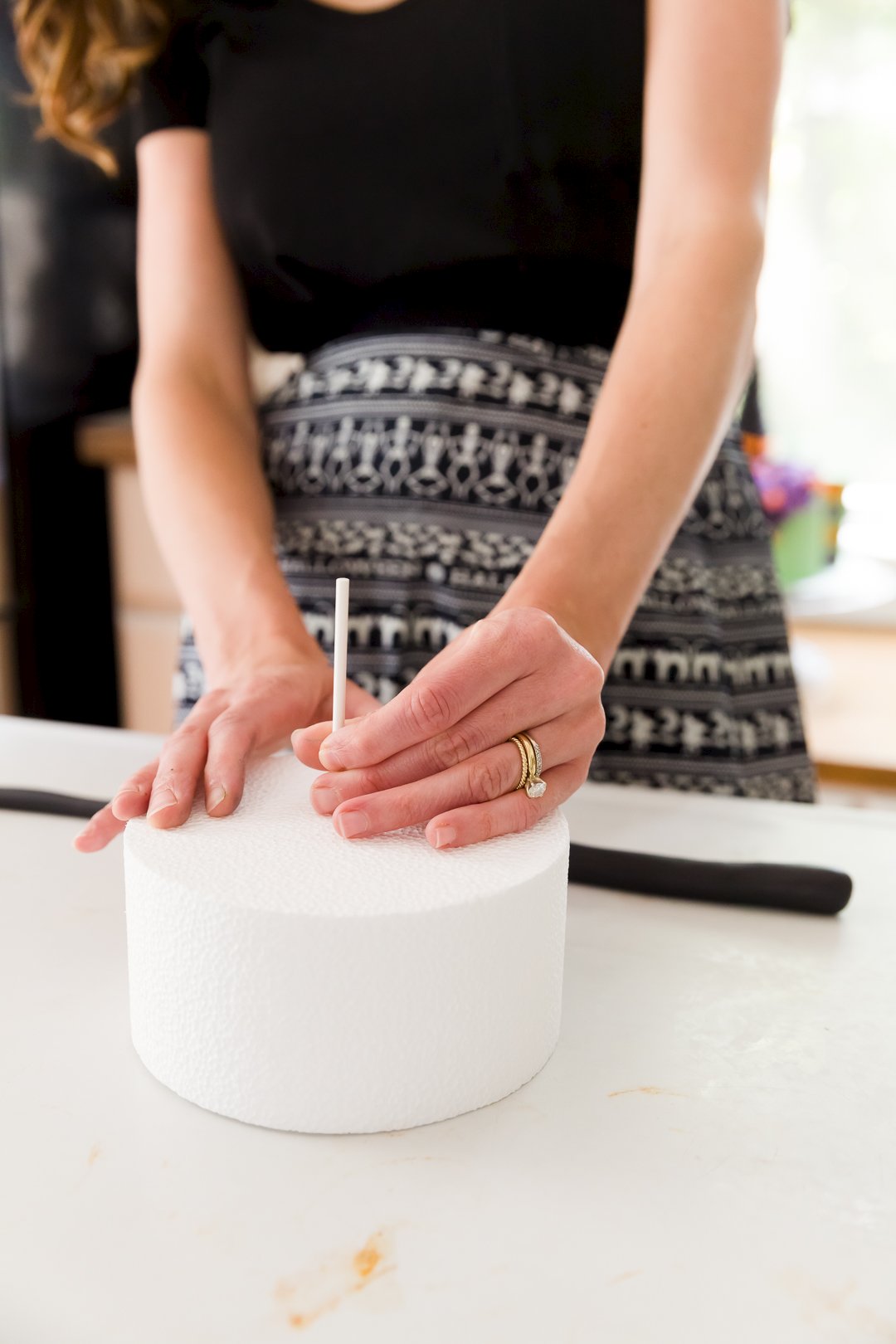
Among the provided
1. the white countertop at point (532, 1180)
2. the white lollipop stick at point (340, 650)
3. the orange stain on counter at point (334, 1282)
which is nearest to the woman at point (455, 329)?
the white lollipop stick at point (340, 650)

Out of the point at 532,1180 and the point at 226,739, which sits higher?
the point at 226,739

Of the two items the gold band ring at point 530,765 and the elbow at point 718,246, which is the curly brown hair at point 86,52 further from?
the gold band ring at point 530,765

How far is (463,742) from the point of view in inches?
22.5

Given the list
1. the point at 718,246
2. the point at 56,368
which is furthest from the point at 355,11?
the point at 56,368

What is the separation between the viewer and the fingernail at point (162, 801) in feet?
1.78

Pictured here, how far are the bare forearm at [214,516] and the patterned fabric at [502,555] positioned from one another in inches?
3.4

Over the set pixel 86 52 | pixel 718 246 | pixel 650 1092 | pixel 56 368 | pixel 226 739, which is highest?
pixel 86 52

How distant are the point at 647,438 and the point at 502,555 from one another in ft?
0.68

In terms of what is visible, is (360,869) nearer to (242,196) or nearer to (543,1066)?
(543,1066)

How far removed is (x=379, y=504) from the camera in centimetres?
97

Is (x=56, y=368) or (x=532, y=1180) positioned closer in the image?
(x=532, y=1180)

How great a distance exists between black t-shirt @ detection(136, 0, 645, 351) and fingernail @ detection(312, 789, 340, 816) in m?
0.55

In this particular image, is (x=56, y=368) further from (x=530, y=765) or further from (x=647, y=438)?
(x=530, y=765)

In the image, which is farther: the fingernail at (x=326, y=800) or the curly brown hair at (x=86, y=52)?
the curly brown hair at (x=86, y=52)
